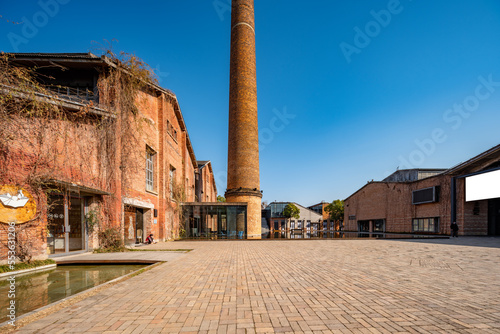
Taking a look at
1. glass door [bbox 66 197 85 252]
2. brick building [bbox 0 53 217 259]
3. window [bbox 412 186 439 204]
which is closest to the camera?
brick building [bbox 0 53 217 259]

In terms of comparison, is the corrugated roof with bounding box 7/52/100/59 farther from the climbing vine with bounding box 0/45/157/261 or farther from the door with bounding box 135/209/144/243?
the door with bounding box 135/209/144/243

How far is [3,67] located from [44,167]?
3.21 meters

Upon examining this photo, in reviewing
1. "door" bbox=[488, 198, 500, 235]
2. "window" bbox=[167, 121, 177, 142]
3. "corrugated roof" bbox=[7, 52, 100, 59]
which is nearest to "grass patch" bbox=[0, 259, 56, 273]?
"corrugated roof" bbox=[7, 52, 100, 59]

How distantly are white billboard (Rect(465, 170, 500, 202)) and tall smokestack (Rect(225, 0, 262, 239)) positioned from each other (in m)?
17.7

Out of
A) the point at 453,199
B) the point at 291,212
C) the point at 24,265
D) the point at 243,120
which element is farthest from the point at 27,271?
the point at 291,212

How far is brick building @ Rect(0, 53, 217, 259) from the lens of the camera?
816cm

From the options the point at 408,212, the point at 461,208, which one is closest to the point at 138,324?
the point at 461,208

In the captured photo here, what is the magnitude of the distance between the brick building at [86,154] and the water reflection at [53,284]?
5.32 ft

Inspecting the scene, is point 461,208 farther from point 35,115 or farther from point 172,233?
point 35,115

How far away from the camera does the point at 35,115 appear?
8367 mm

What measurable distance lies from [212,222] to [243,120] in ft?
30.7

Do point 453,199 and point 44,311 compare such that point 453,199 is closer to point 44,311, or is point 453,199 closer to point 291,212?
point 44,311

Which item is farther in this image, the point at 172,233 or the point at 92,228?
the point at 172,233

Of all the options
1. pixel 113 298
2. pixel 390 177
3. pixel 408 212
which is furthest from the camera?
pixel 390 177
